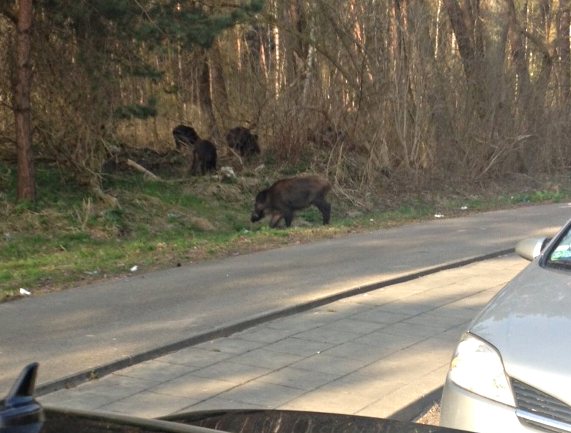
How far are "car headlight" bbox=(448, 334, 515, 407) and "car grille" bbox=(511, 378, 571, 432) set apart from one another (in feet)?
0.17

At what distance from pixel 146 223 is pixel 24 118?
2.97m

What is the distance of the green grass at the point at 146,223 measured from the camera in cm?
1204

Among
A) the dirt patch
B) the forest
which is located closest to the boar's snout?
the forest

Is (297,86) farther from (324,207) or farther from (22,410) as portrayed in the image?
(22,410)

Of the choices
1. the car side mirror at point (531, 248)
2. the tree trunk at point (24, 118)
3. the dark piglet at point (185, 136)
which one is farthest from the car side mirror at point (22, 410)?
the dark piglet at point (185, 136)

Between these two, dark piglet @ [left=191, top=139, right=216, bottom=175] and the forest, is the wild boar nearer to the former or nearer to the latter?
the forest

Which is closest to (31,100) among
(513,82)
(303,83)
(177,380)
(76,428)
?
(303,83)

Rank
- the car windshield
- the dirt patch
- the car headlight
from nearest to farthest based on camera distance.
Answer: the car headlight, the car windshield, the dirt patch

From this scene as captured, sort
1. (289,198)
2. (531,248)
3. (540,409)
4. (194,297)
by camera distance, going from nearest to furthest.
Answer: (540,409), (531,248), (194,297), (289,198)

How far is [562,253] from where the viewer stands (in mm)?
5871

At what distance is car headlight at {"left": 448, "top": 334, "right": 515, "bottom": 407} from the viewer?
4479 mm

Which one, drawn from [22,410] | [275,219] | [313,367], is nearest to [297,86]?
[275,219]

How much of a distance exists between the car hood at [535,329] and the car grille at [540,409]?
3 centimetres

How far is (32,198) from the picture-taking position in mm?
16797
